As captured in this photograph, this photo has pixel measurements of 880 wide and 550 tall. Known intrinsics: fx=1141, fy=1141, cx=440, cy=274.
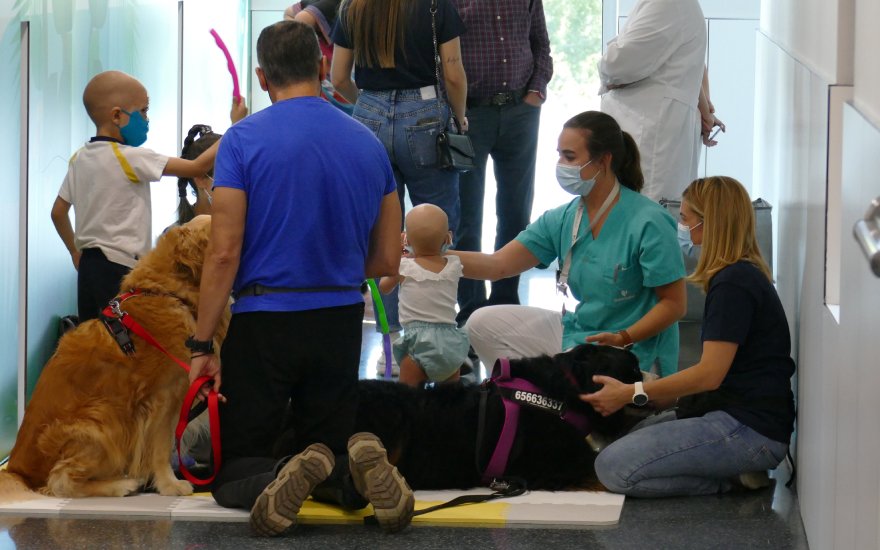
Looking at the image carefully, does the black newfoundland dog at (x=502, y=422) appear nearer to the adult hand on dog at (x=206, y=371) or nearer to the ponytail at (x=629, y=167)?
the adult hand on dog at (x=206, y=371)

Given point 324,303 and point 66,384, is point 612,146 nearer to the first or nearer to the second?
point 324,303

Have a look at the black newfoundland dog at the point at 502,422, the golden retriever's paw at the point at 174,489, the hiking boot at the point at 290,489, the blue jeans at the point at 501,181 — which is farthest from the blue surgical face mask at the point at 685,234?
the golden retriever's paw at the point at 174,489

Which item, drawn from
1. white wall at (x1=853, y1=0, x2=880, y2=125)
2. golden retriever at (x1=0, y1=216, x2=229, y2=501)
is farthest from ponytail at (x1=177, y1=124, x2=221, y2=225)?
white wall at (x1=853, y1=0, x2=880, y2=125)

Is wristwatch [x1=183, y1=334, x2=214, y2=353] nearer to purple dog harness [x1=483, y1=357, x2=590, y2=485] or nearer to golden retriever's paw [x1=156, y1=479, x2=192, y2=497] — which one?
golden retriever's paw [x1=156, y1=479, x2=192, y2=497]

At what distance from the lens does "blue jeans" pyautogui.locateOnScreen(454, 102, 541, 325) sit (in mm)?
6109

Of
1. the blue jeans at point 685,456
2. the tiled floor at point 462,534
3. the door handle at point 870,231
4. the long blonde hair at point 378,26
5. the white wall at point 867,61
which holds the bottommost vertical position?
the tiled floor at point 462,534

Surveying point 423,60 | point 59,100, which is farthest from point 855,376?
point 59,100

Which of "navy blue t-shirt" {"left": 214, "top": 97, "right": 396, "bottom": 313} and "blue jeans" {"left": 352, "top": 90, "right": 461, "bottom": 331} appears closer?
"navy blue t-shirt" {"left": 214, "top": 97, "right": 396, "bottom": 313}

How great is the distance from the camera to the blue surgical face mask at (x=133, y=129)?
4.57m

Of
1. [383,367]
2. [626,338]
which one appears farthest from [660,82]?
[383,367]

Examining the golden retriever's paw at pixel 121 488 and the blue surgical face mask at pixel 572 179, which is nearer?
the golden retriever's paw at pixel 121 488

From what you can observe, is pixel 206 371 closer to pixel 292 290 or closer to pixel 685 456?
pixel 292 290

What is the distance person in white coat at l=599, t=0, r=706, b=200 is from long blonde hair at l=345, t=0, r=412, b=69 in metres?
1.08

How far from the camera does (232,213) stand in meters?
3.36
